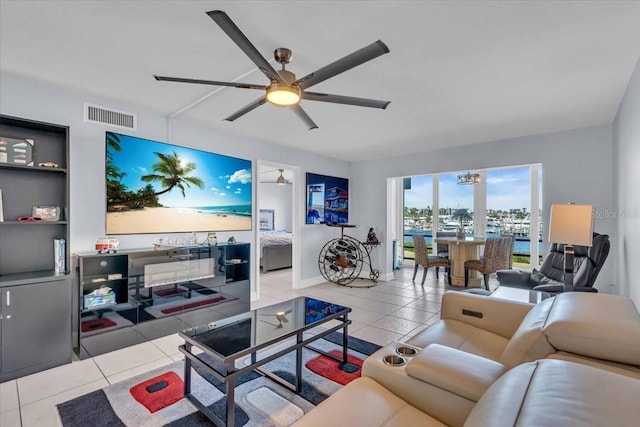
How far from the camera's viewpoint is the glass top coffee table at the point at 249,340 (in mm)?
1828

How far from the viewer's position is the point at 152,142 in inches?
140

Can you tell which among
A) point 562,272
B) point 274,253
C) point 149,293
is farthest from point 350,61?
point 274,253

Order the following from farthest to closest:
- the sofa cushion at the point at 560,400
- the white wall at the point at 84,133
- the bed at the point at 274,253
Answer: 1. the bed at the point at 274,253
2. the white wall at the point at 84,133
3. the sofa cushion at the point at 560,400

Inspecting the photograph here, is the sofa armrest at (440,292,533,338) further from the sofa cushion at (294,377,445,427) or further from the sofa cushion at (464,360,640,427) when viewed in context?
the sofa cushion at (464,360,640,427)

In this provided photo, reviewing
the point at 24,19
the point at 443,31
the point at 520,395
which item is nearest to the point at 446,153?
the point at 443,31

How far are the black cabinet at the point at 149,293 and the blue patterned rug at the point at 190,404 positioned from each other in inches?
31.1

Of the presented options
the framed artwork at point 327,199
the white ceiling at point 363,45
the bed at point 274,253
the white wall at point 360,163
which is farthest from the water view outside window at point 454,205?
the bed at point 274,253

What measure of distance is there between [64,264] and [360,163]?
5.29 m

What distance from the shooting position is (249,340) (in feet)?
6.74

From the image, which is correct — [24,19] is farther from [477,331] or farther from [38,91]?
[477,331]

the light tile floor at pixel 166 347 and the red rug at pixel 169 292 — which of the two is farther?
the red rug at pixel 169 292

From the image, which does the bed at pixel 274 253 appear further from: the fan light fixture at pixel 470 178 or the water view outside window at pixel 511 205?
the water view outside window at pixel 511 205

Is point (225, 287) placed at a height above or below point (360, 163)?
below

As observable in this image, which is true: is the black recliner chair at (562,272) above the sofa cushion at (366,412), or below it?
above
